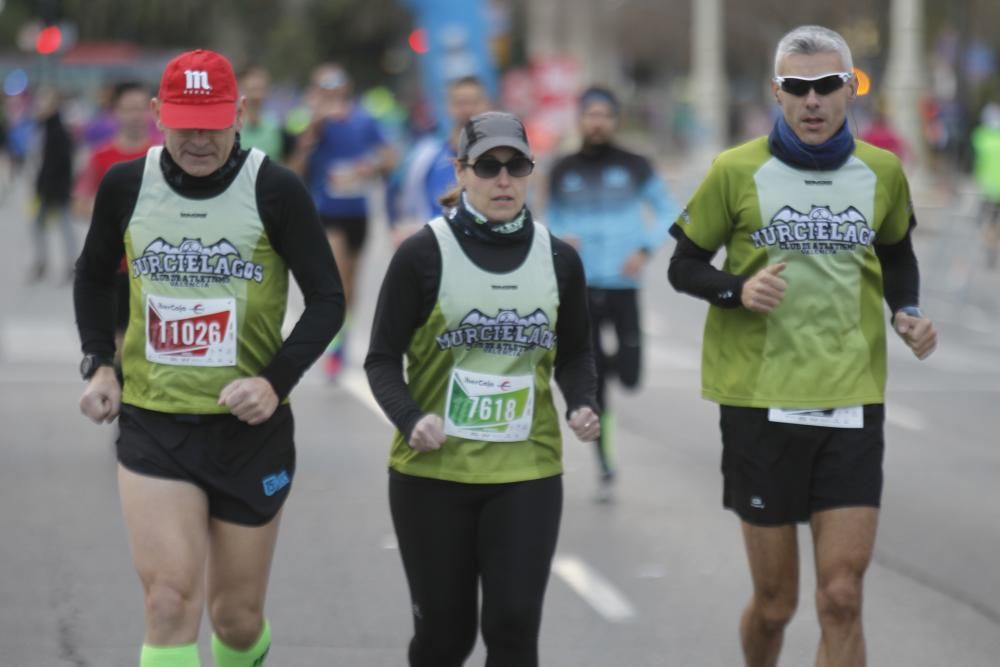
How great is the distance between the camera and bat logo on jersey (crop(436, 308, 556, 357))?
498 cm

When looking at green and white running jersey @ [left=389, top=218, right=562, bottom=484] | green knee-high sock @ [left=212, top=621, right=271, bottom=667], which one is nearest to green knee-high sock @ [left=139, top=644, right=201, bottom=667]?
green knee-high sock @ [left=212, top=621, right=271, bottom=667]

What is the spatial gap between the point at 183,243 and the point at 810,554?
4.37 m

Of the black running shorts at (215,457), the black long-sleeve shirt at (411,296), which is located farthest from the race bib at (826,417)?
the black running shorts at (215,457)

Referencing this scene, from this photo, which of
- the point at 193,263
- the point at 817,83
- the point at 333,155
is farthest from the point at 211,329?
the point at 333,155

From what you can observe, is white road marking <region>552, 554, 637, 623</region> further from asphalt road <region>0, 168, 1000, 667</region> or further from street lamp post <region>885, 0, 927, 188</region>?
street lamp post <region>885, 0, 927, 188</region>

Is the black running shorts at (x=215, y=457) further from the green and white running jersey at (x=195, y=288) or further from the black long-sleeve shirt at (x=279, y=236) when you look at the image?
the black long-sleeve shirt at (x=279, y=236)

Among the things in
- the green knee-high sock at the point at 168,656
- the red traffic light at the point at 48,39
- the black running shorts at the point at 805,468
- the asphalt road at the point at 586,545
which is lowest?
the red traffic light at the point at 48,39

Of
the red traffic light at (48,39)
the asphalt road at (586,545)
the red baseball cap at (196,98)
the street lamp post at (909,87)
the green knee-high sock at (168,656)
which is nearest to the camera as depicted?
the green knee-high sock at (168,656)

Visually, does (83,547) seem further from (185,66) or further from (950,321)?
(950,321)

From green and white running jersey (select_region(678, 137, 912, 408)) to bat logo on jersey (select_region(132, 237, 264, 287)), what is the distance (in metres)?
1.37

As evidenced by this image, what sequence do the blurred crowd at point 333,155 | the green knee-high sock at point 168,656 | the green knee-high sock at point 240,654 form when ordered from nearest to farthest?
the green knee-high sock at point 168,656 → the green knee-high sock at point 240,654 → the blurred crowd at point 333,155

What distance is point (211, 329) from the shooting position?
5090 millimetres

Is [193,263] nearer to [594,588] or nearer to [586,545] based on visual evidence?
[594,588]

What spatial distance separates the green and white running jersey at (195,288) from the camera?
16.7 feet
